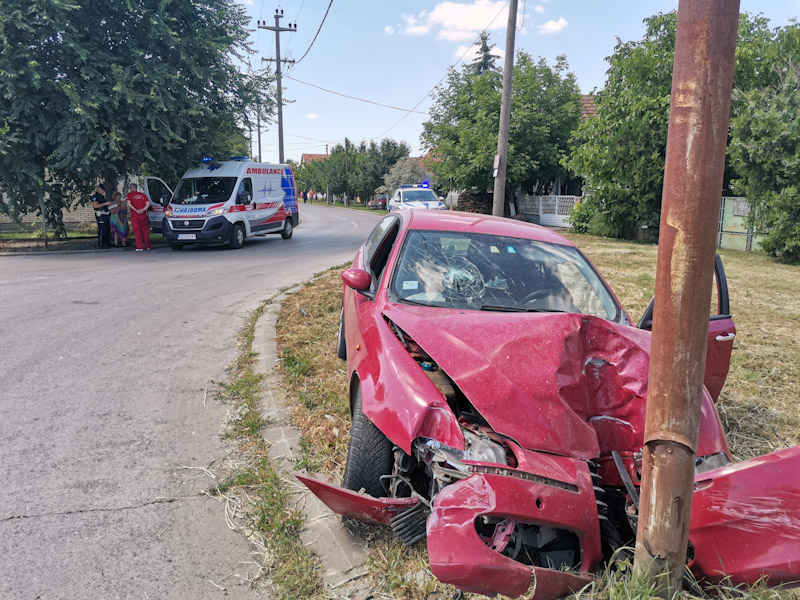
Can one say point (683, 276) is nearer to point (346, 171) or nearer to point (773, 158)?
point (773, 158)

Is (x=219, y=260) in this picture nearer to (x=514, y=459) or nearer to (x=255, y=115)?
(x=255, y=115)

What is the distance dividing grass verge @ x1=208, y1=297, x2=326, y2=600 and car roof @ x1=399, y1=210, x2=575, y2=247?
191cm

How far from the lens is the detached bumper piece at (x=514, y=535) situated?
194 centimetres

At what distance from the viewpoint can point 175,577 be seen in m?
2.55

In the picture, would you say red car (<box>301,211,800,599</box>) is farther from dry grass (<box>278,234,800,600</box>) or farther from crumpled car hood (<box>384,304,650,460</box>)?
dry grass (<box>278,234,800,600</box>)

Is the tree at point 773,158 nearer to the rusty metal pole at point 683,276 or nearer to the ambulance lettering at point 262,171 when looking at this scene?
the ambulance lettering at point 262,171

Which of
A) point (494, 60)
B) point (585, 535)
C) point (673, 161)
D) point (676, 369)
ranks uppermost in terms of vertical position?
point (494, 60)

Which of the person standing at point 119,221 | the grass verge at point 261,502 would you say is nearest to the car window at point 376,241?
the grass verge at point 261,502

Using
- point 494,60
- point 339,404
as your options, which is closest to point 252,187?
point 339,404

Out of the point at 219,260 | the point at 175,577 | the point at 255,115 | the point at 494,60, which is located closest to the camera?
the point at 175,577

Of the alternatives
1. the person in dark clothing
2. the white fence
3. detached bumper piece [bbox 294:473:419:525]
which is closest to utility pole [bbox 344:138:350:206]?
the white fence

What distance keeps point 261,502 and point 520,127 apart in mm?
25977

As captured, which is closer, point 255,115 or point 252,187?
point 252,187

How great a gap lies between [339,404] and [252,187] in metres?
13.8
